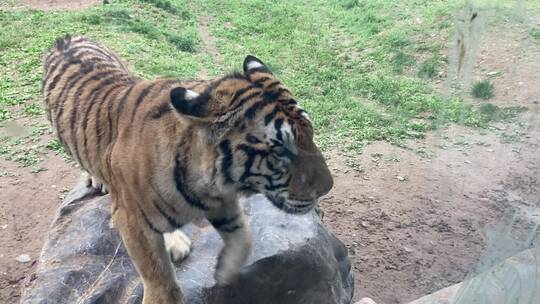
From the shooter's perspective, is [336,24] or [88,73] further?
[336,24]

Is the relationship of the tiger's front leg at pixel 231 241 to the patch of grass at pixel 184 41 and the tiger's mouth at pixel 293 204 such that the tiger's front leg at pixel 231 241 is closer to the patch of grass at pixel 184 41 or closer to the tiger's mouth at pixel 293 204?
the tiger's mouth at pixel 293 204

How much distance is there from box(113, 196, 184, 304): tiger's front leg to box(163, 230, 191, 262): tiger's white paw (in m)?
0.31

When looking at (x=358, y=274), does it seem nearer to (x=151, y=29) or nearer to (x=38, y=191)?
(x=38, y=191)

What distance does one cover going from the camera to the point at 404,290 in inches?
174

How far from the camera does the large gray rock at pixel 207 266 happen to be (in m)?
3.25

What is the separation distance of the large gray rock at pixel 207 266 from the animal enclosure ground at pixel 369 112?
914 millimetres

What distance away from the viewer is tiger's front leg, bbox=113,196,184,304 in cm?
293

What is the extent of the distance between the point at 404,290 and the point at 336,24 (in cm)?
634

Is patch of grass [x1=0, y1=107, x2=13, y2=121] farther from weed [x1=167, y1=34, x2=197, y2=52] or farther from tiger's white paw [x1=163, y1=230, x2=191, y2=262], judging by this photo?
tiger's white paw [x1=163, y1=230, x2=191, y2=262]

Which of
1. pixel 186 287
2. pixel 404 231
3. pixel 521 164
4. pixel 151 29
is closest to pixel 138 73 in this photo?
pixel 151 29

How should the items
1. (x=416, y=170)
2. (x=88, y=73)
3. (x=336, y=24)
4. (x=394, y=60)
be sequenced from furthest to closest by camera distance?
(x=336, y=24) < (x=394, y=60) < (x=416, y=170) < (x=88, y=73)

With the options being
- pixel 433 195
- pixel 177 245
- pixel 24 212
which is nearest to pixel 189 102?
pixel 177 245

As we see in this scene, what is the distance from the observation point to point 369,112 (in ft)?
22.5

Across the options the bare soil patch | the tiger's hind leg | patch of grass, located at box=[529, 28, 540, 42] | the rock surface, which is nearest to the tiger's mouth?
the rock surface
